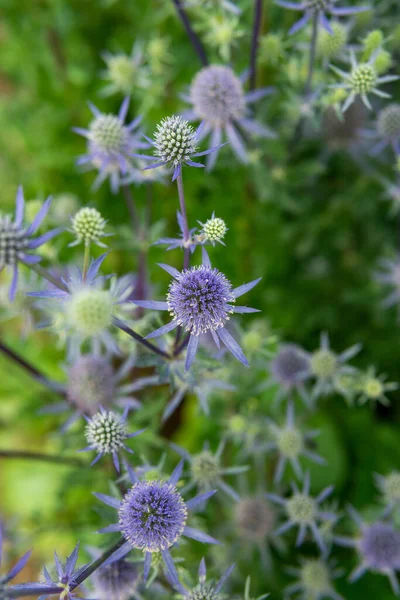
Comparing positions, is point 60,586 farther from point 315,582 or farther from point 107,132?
point 107,132

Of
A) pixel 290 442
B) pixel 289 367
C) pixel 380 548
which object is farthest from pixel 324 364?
pixel 380 548

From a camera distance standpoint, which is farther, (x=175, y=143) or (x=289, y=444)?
(x=289, y=444)

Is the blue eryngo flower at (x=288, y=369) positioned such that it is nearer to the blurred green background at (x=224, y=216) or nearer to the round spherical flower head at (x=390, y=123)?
the blurred green background at (x=224, y=216)

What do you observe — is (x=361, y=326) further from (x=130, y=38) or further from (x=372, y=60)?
(x=130, y=38)

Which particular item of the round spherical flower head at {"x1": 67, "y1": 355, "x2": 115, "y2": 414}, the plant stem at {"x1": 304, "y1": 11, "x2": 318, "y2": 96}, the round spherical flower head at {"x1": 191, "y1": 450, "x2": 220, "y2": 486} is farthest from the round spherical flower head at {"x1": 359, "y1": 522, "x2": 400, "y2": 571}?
the plant stem at {"x1": 304, "y1": 11, "x2": 318, "y2": 96}

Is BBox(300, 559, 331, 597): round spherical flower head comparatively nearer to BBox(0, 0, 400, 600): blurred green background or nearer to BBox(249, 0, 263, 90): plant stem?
BBox(0, 0, 400, 600): blurred green background

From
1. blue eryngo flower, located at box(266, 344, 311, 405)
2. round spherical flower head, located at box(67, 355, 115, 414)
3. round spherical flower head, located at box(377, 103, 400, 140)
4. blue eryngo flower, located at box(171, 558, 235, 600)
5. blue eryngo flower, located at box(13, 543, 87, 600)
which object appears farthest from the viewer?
blue eryngo flower, located at box(266, 344, 311, 405)
